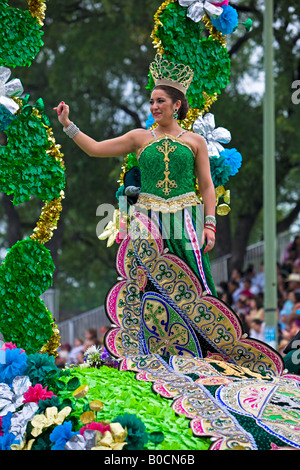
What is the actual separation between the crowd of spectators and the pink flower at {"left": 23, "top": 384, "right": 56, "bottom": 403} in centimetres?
622

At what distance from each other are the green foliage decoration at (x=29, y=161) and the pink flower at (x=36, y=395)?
157 centimetres

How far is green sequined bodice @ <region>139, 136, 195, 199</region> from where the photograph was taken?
5367 mm

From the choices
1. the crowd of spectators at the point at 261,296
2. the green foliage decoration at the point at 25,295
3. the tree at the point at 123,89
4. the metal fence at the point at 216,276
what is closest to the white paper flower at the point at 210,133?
the green foliage decoration at the point at 25,295

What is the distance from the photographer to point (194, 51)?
6.33m

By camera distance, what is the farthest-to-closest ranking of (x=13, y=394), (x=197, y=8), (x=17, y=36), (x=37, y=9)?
(x=197, y=8), (x=37, y=9), (x=17, y=36), (x=13, y=394)

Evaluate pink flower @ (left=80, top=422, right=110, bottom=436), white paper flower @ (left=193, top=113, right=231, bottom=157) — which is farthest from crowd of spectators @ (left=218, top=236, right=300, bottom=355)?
pink flower @ (left=80, top=422, right=110, bottom=436)

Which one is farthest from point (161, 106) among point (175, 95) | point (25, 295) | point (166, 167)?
point (25, 295)

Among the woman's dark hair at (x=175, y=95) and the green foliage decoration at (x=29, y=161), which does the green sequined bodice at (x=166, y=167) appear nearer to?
the woman's dark hair at (x=175, y=95)

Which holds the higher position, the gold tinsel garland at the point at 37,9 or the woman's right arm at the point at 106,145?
the gold tinsel garland at the point at 37,9

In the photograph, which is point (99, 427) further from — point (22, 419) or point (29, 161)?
point (29, 161)

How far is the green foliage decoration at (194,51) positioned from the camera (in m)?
6.12

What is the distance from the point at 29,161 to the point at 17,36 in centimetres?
86

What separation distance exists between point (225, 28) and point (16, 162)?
2080 mm
